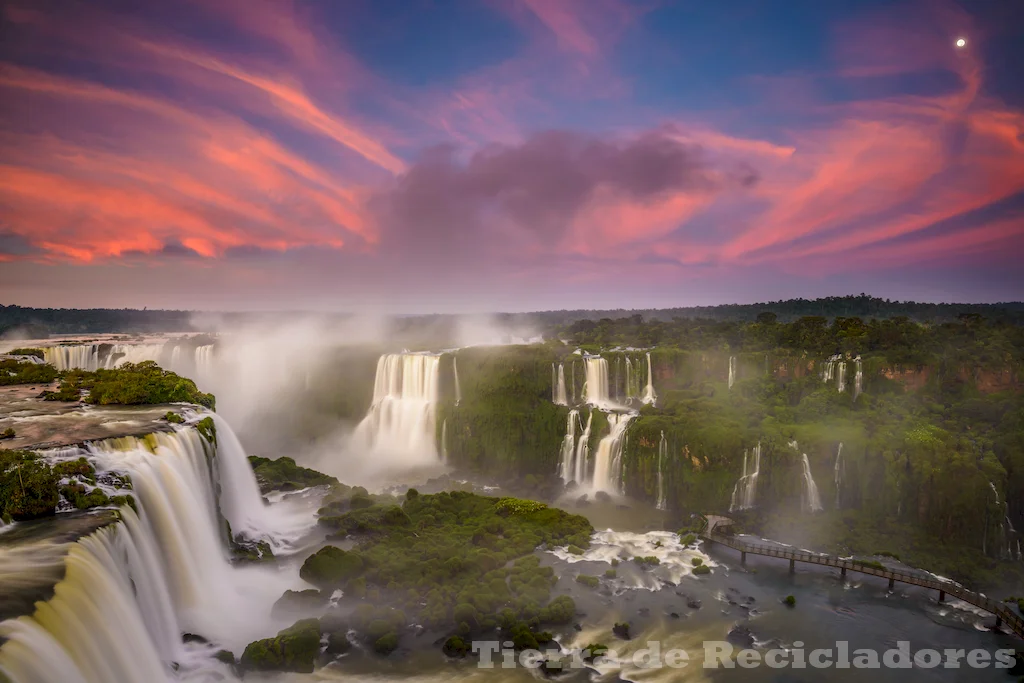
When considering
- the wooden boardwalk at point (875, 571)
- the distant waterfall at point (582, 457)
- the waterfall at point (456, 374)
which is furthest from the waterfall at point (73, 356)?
the wooden boardwalk at point (875, 571)

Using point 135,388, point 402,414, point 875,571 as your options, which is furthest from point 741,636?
point 402,414

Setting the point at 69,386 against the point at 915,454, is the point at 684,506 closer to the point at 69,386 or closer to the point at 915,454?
the point at 915,454

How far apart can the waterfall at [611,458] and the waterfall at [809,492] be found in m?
12.4

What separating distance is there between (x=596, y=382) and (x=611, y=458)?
10721 millimetres

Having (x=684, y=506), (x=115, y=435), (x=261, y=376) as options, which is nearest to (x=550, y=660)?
(x=115, y=435)

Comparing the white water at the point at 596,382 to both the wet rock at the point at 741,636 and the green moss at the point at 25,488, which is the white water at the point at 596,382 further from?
the green moss at the point at 25,488

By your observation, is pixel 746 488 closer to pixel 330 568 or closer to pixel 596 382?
pixel 596 382

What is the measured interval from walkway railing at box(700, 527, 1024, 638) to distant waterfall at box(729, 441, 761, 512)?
6.18 meters

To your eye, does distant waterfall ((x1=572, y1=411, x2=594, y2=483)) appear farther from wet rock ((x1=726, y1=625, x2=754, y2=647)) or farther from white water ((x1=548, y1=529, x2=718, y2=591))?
wet rock ((x1=726, y1=625, x2=754, y2=647))

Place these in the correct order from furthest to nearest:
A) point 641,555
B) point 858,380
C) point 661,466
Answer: point 858,380
point 661,466
point 641,555

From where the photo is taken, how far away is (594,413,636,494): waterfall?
4038 cm

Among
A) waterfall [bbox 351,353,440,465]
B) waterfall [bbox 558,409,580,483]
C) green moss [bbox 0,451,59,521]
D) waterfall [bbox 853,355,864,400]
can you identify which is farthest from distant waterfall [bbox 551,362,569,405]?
green moss [bbox 0,451,59,521]

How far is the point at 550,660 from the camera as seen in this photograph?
19.3 metres

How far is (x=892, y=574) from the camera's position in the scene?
2528cm
